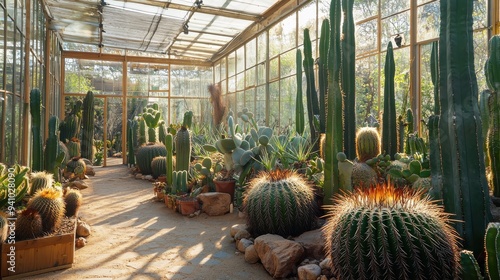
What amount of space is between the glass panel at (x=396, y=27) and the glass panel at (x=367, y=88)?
0.37 meters

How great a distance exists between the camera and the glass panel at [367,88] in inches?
229

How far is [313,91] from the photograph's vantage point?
5.02 meters

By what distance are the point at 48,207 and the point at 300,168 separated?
2725 mm

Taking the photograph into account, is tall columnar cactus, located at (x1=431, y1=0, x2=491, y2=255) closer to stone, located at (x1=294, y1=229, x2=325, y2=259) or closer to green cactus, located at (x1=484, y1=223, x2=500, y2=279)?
green cactus, located at (x1=484, y1=223, x2=500, y2=279)

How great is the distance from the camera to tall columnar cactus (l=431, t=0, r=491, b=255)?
2131mm

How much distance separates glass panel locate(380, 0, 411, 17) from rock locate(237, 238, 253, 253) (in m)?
4.31

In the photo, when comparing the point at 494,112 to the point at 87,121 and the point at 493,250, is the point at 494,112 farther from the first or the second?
the point at 87,121

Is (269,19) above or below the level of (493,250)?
above

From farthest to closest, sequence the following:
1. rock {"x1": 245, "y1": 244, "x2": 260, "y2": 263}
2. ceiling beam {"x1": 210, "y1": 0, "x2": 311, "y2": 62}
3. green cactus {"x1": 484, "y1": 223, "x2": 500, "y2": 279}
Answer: ceiling beam {"x1": 210, "y1": 0, "x2": 311, "y2": 62} < rock {"x1": 245, "y1": 244, "x2": 260, "y2": 263} < green cactus {"x1": 484, "y1": 223, "x2": 500, "y2": 279}

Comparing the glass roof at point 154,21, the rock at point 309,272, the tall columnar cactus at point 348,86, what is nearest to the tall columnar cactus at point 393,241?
the rock at point 309,272

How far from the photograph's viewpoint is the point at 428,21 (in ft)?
16.1

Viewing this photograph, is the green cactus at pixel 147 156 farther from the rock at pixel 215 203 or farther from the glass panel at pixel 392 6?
the glass panel at pixel 392 6

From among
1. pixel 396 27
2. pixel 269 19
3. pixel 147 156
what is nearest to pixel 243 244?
pixel 396 27

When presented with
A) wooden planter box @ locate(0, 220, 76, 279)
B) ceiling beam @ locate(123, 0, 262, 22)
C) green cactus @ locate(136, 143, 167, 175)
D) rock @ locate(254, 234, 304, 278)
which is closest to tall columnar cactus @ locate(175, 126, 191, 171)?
green cactus @ locate(136, 143, 167, 175)
